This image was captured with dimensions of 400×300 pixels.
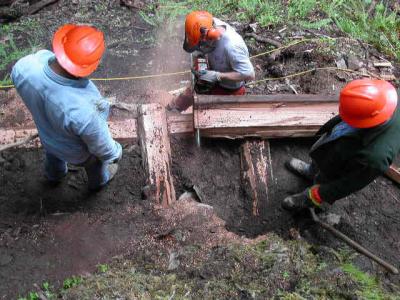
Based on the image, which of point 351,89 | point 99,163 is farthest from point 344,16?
point 99,163

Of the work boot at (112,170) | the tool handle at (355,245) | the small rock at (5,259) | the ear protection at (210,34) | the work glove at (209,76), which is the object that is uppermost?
the ear protection at (210,34)

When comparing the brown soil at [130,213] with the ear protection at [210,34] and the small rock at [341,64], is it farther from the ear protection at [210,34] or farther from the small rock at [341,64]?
the ear protection at [210,34]

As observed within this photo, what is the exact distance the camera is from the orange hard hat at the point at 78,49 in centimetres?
312

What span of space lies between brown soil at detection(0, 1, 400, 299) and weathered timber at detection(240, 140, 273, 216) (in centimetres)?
8

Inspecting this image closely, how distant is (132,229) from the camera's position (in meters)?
4.11

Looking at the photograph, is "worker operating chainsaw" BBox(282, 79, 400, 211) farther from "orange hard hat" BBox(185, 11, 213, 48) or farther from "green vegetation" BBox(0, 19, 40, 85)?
"green vegetation" BBox(0, 19, 40, 85)

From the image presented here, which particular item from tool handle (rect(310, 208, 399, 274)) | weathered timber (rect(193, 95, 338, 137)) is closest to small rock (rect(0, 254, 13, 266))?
weathered timber (rect(193, 95, 338, 137))

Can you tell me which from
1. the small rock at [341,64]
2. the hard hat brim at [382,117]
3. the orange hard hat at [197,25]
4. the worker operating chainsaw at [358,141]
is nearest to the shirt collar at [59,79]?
the orange hard hat at [197,25]

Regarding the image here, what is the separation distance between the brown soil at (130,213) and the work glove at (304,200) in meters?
0.17

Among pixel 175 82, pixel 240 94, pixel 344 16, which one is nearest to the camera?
pixel 240 94

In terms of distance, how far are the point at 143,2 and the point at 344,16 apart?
411cm

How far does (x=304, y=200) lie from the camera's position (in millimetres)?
4363

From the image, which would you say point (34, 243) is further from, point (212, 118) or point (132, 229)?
point (212, 118)

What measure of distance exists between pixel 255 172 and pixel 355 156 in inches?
58.1
